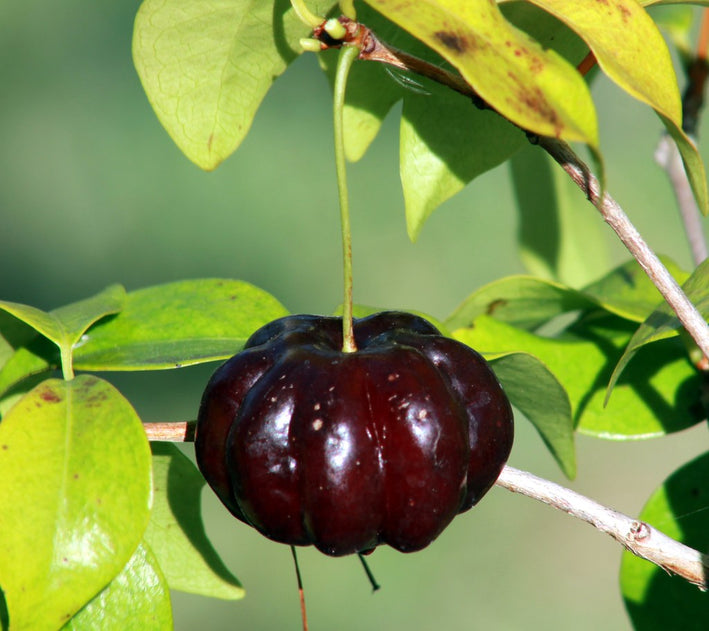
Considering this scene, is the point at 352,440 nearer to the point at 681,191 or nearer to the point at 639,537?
the point at 639,537

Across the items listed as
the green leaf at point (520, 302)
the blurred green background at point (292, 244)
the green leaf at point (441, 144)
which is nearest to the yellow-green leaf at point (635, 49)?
the green leaf at point (441, 144)

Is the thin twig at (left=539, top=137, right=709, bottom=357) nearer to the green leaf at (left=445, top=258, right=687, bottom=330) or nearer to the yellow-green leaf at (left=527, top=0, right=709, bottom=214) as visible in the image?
the yellow-green leaf at (left=527, top=0, right=709, bottom=214)

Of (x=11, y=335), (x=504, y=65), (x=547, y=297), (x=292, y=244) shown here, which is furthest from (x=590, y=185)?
(x=292, y=244)

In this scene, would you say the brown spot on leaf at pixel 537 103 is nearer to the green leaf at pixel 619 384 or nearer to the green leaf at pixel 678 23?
the green leaf at pixel 619 384

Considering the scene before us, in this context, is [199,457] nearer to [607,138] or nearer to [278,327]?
[278,327]

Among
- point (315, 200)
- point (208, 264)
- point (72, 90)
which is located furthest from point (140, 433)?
point (72, 90)
